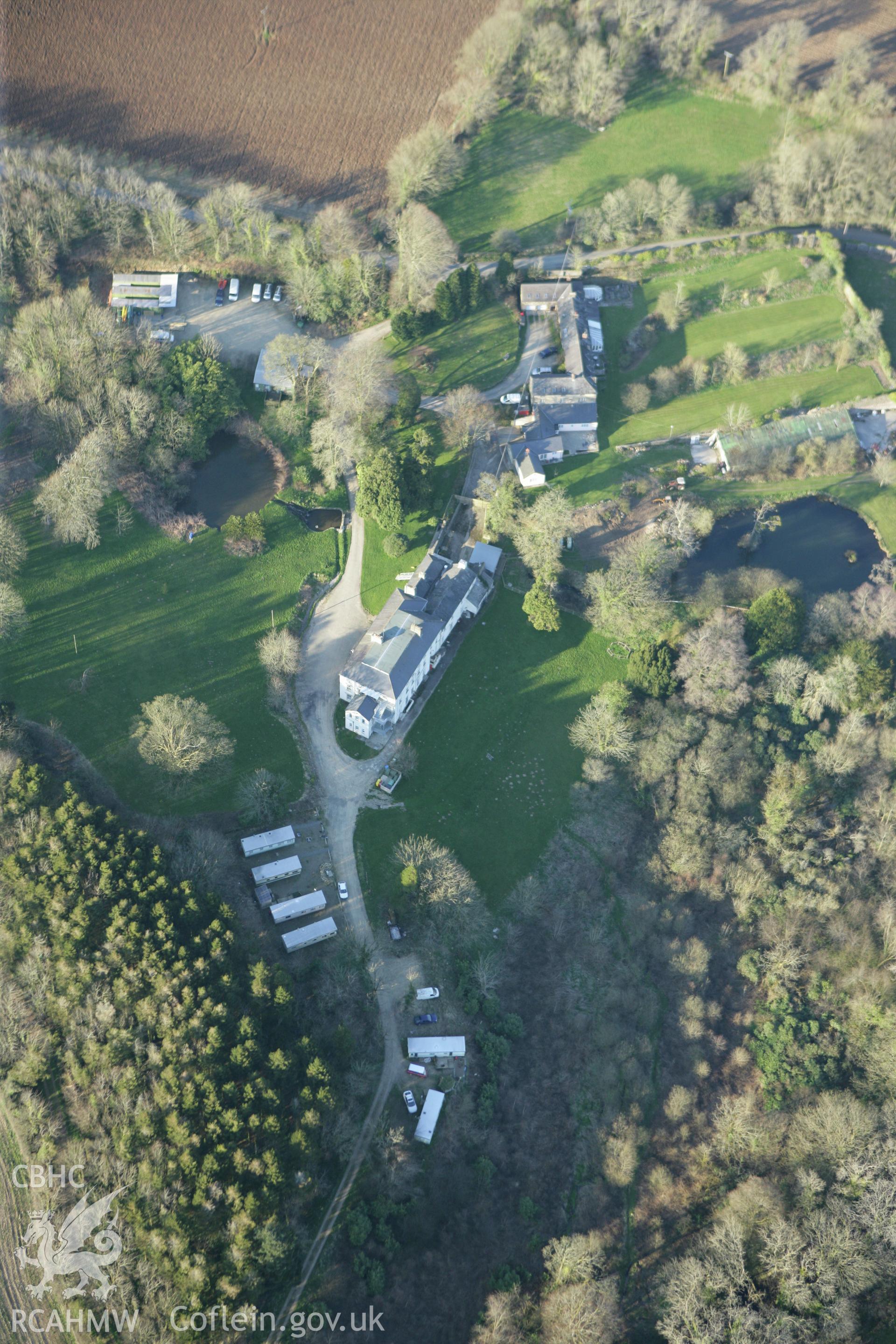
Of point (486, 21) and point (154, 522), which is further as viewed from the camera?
point (486, 21)

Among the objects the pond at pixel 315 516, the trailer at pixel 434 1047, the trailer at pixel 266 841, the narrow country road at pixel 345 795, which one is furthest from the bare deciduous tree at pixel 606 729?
the pond at pixel 315 516

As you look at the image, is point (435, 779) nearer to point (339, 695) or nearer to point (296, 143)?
point (339, 695)

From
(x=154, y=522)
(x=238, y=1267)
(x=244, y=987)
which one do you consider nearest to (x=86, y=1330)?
(x=238, y=1267)

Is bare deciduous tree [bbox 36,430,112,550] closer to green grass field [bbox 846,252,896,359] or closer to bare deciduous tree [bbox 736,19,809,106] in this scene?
green grass field [bbox 846,252,896,359]

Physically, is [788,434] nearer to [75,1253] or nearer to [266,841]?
[266,841]

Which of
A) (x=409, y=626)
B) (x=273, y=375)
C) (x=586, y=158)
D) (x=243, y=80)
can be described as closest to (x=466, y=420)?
(x=273, y=375)

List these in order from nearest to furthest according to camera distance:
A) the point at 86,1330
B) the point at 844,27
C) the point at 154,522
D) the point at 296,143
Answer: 1. the point at 86,1330
2. the point at 154,522
3. the point at 296,143
4. the point at 844,27
